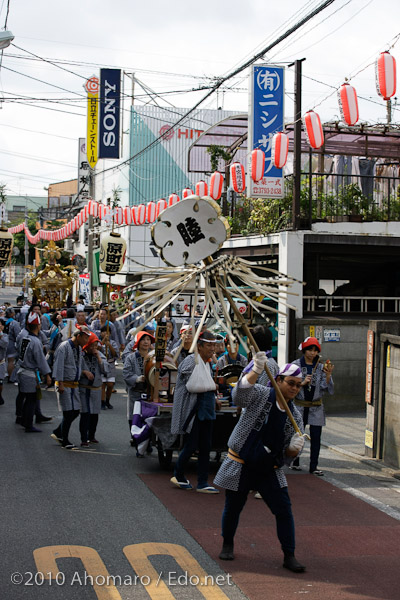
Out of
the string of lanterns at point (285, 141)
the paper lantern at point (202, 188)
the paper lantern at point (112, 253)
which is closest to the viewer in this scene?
the string of lanterns at point (285, 141)

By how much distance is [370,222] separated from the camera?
17438mm

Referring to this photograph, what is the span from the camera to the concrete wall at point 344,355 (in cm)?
1616

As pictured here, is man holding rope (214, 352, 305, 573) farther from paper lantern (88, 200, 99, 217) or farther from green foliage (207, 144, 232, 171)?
paper lantern (88, 200, 99, 217)

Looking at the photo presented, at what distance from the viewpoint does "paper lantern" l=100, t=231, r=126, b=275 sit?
71.5ft

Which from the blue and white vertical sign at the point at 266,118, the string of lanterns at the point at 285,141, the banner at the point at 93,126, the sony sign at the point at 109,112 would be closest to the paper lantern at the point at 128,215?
the string of lanterns at the point at 285,141

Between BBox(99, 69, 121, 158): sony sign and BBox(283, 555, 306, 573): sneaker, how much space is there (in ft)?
78.7

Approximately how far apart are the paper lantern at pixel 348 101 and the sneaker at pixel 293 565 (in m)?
9.04

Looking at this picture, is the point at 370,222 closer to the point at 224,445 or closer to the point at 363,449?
the point at 363,449

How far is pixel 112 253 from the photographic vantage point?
22031mm

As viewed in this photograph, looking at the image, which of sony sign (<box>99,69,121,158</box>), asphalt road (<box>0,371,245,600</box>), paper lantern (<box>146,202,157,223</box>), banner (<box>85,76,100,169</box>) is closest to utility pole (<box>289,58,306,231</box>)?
asphalt road (<box>0,371,245,600</box>)

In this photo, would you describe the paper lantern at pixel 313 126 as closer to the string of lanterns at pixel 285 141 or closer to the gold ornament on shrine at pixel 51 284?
the string of lanterns at pixel 285 141

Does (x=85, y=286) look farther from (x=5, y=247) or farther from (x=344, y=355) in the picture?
(x=344, y=355)

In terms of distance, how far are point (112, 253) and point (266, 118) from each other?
7160 mm

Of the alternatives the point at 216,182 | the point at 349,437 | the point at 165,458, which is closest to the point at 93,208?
the point at 216,182
